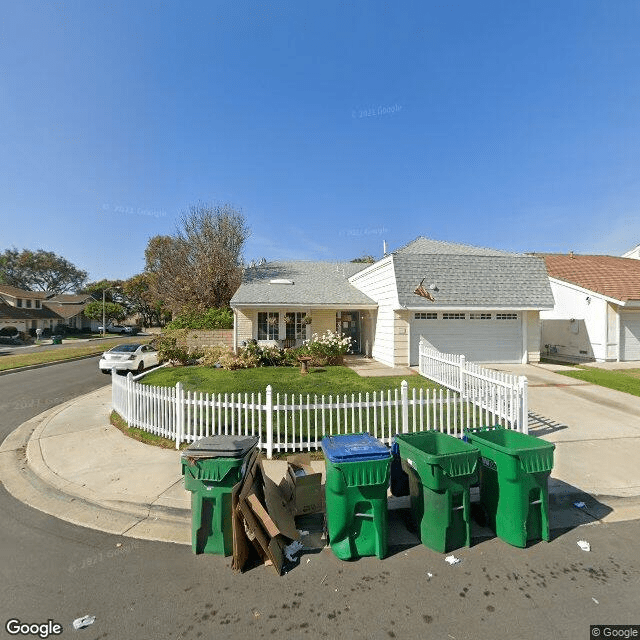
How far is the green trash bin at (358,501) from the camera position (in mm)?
3262

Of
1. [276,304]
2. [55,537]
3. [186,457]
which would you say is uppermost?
[276,304]

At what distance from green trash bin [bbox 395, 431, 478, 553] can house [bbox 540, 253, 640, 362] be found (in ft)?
55.0

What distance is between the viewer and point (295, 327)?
56.0ft

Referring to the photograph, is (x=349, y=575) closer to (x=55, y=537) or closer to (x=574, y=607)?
(x=574, y=607)

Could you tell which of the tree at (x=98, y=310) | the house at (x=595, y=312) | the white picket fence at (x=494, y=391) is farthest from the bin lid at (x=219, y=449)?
the tree at (x=98, y=310)

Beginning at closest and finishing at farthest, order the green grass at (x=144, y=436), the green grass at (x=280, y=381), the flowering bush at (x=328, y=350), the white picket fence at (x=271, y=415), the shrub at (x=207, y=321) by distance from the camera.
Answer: the white picket fence at (x=271, y=415) < the green grass at (x=144, y=436) < the green grass at (x=280, y=381) < the flowering bush at (x=328, y=350) < the shrub at (x=207, y=321)

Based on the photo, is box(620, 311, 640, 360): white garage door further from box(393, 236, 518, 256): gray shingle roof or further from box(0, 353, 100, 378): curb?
box(0, 353, 100, 378): curb

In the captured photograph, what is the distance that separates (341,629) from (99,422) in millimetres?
7057

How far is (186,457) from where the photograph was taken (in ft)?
11.1

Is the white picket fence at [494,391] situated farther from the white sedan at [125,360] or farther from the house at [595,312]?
the white sedan at [125,360]

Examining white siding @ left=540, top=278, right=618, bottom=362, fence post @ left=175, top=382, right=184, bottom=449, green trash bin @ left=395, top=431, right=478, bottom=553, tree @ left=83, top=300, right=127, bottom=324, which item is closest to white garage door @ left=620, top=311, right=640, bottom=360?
white siding @ left=540, top=278, right=618, bottom=362

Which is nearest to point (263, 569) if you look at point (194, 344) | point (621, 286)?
point (194, 344)

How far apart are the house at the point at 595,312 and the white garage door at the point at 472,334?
4477 millimetres

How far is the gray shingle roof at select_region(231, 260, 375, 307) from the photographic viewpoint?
16438mm
